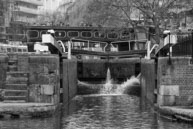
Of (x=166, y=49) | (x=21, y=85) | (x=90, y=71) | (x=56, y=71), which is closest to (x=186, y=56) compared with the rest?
(x=166, y=49)

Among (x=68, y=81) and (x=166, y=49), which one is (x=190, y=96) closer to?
(x=166, y=49)

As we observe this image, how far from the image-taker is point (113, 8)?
44.8m

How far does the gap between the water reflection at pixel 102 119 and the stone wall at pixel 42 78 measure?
3.33 ft

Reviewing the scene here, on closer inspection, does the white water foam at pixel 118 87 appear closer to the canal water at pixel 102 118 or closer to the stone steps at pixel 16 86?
the canal water at pixel 102 118

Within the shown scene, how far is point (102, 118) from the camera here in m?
19.8

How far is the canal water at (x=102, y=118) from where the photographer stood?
17.5m

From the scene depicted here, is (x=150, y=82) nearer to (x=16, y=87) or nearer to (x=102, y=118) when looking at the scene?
(x=102, y=118)

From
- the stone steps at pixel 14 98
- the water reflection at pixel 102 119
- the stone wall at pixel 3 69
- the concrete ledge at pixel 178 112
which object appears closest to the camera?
the water reflection at pixel 102 119

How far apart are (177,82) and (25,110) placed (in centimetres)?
625

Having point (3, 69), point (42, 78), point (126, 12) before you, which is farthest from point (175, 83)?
point (126, 12)

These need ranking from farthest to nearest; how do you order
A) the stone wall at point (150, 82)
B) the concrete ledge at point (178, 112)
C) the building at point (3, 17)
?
the building at point (3, 17) → the stone wall at point (150, 82) → the concrete ledge at point (178, 112)

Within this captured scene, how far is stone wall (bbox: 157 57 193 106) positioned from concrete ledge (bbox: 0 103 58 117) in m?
4.80

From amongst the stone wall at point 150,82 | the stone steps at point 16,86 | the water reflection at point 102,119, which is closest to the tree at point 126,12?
the stone wall at point 150,82

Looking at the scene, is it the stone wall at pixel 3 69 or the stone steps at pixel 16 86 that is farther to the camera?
the stone wall at pixel 3 69
